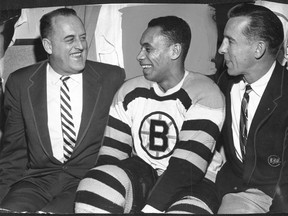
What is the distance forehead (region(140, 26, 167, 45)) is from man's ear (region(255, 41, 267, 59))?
226 millimetres

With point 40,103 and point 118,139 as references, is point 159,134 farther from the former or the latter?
point 40,103

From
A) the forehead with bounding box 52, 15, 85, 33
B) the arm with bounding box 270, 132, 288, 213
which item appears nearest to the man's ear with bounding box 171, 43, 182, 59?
the forehead with bounding box 52, 15, 85, 33

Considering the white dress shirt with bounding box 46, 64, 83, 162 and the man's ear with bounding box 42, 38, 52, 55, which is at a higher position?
the man's ear with bounding box 42, 38, 52, 55

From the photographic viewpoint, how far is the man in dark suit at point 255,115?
1442 millimetres

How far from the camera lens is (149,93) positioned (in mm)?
1473

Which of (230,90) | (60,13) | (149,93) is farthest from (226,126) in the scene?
(60,13)

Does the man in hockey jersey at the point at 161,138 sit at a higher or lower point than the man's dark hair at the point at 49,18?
lower

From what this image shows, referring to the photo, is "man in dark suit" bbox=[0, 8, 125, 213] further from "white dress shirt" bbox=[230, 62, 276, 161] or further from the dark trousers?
"white dress shirt" bbox=[230, 62, 276, 161]

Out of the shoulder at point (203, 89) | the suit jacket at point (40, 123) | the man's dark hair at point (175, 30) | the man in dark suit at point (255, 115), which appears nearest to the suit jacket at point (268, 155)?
the man in dark suit at point (255, 115)

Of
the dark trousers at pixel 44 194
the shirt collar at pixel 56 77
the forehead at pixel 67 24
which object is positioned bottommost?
the dark trousers at pixel 44 194

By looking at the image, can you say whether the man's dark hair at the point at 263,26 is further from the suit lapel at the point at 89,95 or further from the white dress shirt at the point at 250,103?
the suit lapel at the point at 89,95

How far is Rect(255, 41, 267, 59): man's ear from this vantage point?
1.46 metres

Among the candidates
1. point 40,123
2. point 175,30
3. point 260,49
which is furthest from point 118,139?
point 260,49

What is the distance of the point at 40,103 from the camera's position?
4.94 feet
